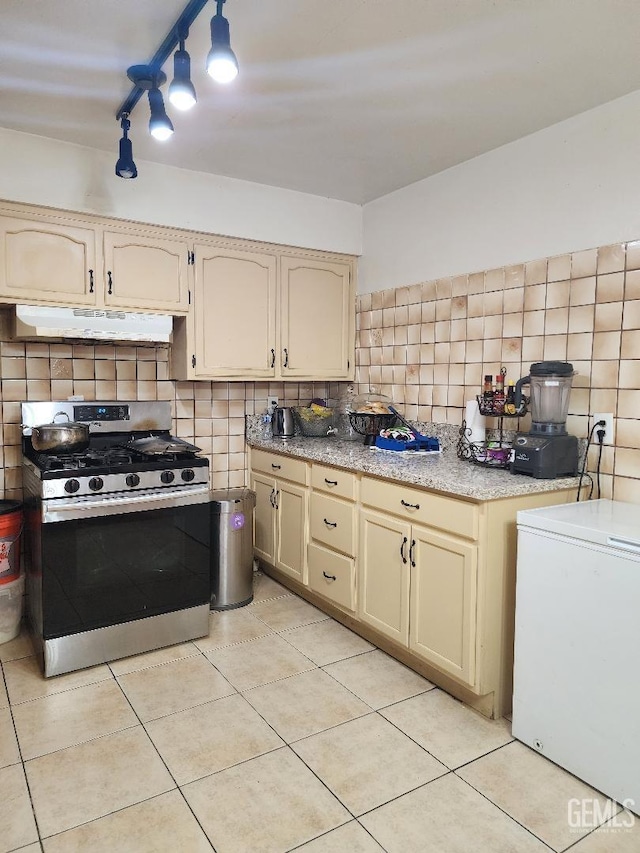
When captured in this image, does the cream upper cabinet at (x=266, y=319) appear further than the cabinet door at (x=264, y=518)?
No

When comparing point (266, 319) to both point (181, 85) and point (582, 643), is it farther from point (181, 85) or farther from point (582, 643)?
point (582, 643)

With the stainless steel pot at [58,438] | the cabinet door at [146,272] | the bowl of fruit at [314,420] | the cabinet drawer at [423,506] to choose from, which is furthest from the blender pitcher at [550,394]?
the stainless steel pot at [58,438]

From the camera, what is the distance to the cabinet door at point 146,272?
9.29ft

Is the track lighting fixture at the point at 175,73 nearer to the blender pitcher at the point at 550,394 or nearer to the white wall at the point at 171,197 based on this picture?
the white wall at the point at 171,197

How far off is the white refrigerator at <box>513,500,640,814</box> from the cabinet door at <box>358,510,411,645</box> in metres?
0.53

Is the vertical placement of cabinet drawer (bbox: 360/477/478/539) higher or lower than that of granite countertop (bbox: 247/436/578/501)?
lower

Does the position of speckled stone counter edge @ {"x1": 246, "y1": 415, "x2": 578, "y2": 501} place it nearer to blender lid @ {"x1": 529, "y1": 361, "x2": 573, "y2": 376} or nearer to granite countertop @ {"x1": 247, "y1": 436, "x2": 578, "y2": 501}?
granite countertop @ {"x1": 247, "y1": 436, "x2": 578, "y2": 501}

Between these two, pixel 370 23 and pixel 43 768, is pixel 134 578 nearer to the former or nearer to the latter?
pixel 43 768

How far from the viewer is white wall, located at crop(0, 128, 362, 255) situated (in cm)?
257

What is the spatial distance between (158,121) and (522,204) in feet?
5.25

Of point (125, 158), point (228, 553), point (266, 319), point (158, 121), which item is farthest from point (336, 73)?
point (228, 553)

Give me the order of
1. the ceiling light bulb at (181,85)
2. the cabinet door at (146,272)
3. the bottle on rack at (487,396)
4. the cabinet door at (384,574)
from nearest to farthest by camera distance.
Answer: the ceiling light bulb at (181,85) → the cabinet door at (384,574) → the bottle on rack at (487,396) → the cabinet door at (146,272)

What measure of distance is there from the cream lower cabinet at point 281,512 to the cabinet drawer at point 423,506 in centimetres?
57

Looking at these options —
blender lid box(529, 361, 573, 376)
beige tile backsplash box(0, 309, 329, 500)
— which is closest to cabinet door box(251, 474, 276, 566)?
beige tile backsplash box(0, 309, 329, 500)
